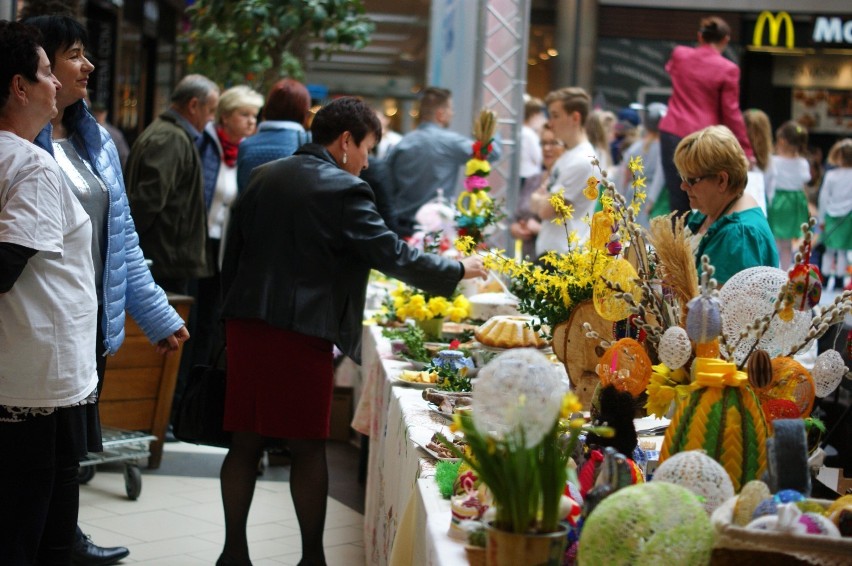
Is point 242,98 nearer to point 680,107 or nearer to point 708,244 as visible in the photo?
point 680,107

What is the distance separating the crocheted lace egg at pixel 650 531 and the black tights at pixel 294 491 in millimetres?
2056

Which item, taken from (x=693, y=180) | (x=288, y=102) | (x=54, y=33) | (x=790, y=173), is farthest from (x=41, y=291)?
(x=790, y=173)

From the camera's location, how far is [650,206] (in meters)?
8.52

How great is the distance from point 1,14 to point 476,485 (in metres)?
3.22

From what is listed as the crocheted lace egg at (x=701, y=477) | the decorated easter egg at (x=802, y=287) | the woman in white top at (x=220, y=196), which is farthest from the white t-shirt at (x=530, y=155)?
the crocheted lace egg at (x=701, y=477)

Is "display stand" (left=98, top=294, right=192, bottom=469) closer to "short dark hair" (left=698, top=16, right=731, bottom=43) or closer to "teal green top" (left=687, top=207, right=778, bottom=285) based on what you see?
"teal green top" (left=687, top=207, right=778, bottom=285)

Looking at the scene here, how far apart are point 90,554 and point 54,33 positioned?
1.78 m

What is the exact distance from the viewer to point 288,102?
5570mm

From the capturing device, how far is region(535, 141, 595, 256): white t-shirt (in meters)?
6.16

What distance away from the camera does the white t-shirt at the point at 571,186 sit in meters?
6.16

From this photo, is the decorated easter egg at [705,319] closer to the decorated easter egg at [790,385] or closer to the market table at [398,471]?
the decorated easter egg at [790,385]

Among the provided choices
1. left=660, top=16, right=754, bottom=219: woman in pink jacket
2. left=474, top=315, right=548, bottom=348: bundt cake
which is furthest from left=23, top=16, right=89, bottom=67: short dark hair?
left=660, top=16, right=754, bottom=219: woman in pink jacket

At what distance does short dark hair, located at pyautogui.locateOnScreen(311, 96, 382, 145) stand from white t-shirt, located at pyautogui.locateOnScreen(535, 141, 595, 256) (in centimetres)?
247

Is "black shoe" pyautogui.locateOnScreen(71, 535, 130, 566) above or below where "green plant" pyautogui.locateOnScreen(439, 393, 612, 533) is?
below
